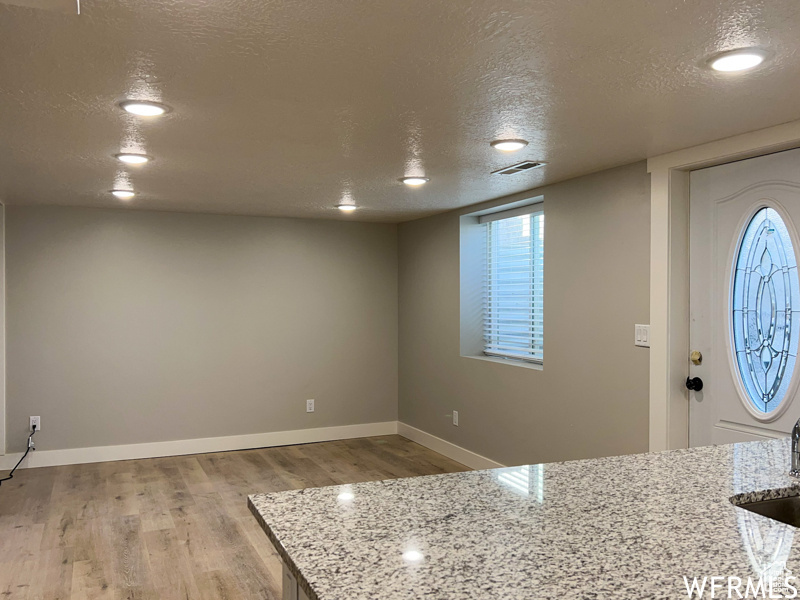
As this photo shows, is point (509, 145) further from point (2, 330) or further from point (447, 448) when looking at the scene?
point (2, 330)

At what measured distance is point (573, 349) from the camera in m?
4.05

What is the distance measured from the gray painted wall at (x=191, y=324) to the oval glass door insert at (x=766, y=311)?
3.70 metres

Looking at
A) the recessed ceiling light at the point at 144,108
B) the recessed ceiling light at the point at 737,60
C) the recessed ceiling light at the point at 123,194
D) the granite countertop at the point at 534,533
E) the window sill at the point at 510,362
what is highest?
the recessed ceiling light at the point at 123,194

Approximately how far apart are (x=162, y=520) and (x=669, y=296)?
312cm

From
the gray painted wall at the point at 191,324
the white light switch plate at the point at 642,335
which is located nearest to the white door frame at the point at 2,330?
the gray painted wall at the point at 191,324

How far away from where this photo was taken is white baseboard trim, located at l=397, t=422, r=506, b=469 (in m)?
5.00

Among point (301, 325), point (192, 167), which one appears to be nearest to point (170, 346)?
point (301, 325)

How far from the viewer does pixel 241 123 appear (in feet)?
8.85

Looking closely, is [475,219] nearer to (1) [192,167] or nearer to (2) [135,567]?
(1) [192,167]

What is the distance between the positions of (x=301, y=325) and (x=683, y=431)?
3547 mm

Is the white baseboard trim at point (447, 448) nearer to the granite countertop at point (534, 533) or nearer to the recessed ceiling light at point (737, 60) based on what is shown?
the granite countertop at point (534, 533)

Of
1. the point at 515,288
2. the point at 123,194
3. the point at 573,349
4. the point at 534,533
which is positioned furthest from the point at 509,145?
the point at 123,194

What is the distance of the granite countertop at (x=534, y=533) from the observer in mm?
1084

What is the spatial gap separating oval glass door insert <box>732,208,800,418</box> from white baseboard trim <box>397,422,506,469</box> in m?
2.03
